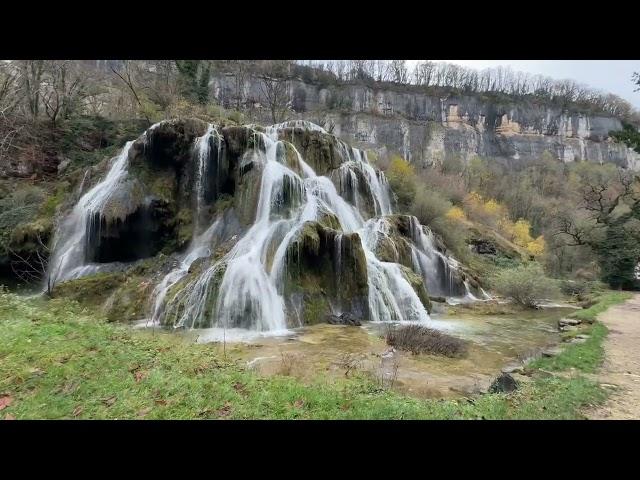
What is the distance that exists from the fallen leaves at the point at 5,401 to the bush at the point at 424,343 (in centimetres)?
759

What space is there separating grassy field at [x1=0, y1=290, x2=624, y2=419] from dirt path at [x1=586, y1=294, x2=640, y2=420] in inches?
10.1

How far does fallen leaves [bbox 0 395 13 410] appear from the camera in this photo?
14.0 ft

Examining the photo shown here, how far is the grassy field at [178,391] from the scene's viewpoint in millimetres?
4336

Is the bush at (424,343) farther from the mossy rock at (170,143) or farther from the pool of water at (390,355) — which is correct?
the mossy rock at (170,143)

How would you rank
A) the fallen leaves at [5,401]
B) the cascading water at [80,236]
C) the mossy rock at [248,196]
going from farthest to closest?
the mossy rock at [248,196]
the cascading water at [80,236]
the fallen leaves at [5,401]

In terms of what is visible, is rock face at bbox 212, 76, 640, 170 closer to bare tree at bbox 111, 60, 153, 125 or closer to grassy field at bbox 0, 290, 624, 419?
bare tree at bbox 111, 60, 153, 125

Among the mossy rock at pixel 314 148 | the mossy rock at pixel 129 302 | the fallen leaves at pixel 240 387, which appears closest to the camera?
the fallen leaves at pixel 240 387

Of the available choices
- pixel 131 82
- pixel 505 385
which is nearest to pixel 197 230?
pixel 505 385

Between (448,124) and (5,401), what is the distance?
293 ft

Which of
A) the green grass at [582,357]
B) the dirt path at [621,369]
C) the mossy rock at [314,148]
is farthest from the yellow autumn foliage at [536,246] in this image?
the green grass at [582,357]

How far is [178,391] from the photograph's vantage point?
187 inches


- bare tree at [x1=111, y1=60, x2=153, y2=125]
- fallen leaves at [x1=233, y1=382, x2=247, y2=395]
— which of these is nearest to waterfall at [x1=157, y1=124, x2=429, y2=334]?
fallen leaves at [x1=233, y1=382, x2=247, y2=395]

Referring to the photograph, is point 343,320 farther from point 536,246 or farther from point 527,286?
point 536,246
